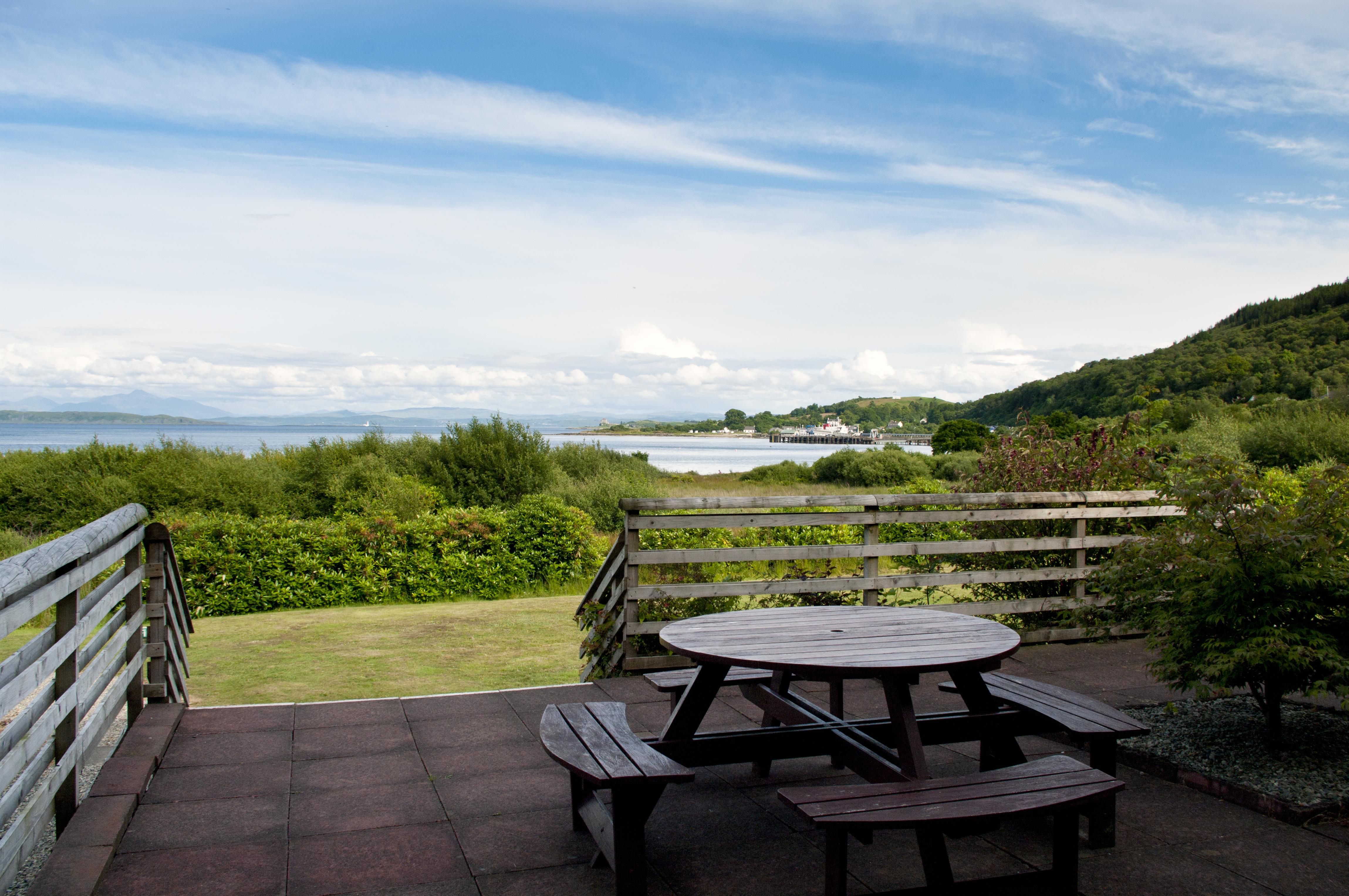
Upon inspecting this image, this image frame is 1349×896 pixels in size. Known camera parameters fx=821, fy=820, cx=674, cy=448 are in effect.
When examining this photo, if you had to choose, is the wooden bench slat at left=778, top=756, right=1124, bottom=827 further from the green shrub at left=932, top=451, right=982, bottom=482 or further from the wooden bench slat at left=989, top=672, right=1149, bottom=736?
the green shrub at left=932, top=451, right=982, bottom=482

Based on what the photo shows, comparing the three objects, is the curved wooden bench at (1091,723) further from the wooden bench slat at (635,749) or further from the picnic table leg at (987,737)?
the wooden bench slat at (635,749)

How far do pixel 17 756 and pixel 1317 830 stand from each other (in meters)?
4.53

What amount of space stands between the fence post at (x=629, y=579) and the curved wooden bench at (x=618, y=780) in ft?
7.55

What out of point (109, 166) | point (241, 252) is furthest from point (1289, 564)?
point (241, 252)

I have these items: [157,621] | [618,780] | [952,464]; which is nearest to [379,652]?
[157,621]

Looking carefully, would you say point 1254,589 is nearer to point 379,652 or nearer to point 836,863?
point 836,863

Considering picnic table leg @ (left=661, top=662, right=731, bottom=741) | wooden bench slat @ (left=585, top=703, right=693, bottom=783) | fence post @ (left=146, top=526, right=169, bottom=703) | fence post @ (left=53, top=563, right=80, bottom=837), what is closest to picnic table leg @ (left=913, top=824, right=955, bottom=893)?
wooden bench slat @ (left=585, top=703, right=693, bottom=783)

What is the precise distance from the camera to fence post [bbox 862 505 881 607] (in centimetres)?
595

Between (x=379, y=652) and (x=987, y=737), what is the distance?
6.14 meters

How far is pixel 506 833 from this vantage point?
10.4ft

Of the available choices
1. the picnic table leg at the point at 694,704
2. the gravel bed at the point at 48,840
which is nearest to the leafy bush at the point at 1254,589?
the picnic table leg at the point at 694,704

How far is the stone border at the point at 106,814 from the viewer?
2.58m

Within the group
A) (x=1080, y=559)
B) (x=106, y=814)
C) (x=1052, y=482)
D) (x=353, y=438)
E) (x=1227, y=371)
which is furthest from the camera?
(x=1227, y=371)

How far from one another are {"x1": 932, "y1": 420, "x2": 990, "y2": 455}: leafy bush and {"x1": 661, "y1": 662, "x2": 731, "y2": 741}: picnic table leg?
42.3 m
